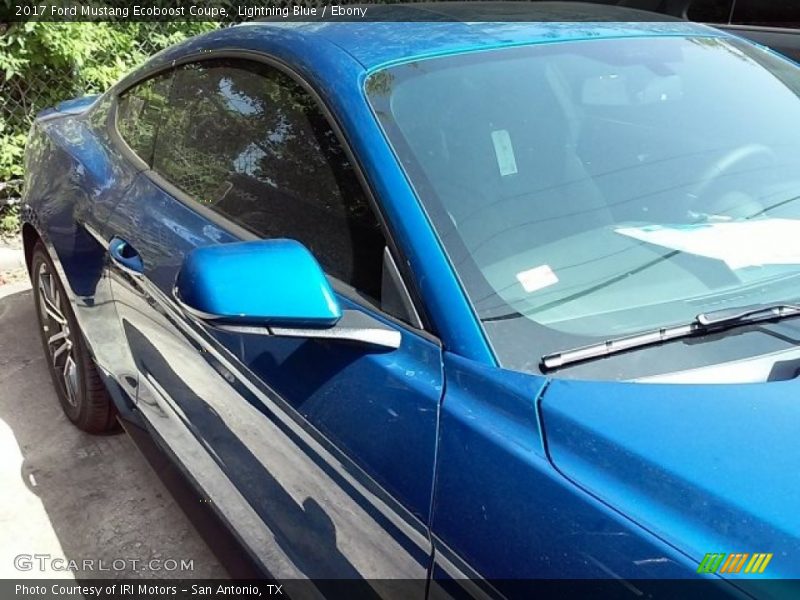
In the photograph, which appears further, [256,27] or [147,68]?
[147,68]

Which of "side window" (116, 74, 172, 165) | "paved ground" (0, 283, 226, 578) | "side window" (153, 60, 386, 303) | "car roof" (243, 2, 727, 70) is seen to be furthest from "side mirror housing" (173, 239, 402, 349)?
"paved ground" (0, 283, 226, 578)

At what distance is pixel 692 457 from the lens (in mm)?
1091

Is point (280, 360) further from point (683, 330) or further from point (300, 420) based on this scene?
point (683, 330)

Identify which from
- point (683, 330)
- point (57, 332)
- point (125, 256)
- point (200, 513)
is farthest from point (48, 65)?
point (683, 330)

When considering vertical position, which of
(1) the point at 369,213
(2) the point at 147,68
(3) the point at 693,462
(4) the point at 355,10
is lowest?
(3) the point at 693,462

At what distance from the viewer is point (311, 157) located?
1.79 m

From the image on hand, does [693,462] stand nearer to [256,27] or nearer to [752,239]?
[752,239]

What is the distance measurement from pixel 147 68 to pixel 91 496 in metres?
1.53

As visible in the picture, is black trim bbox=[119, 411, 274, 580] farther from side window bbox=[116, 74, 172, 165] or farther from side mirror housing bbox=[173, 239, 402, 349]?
side window bbox=[116, 74, 172, 165]

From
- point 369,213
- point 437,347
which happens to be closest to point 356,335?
point 437,347

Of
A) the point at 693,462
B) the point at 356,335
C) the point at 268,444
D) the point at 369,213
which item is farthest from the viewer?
the point at 268,444

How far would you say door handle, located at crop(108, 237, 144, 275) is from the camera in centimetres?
225

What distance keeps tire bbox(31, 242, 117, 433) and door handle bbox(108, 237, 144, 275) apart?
2.24ft

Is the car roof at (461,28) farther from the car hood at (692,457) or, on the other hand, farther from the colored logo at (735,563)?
the colored logo at (735,563)
